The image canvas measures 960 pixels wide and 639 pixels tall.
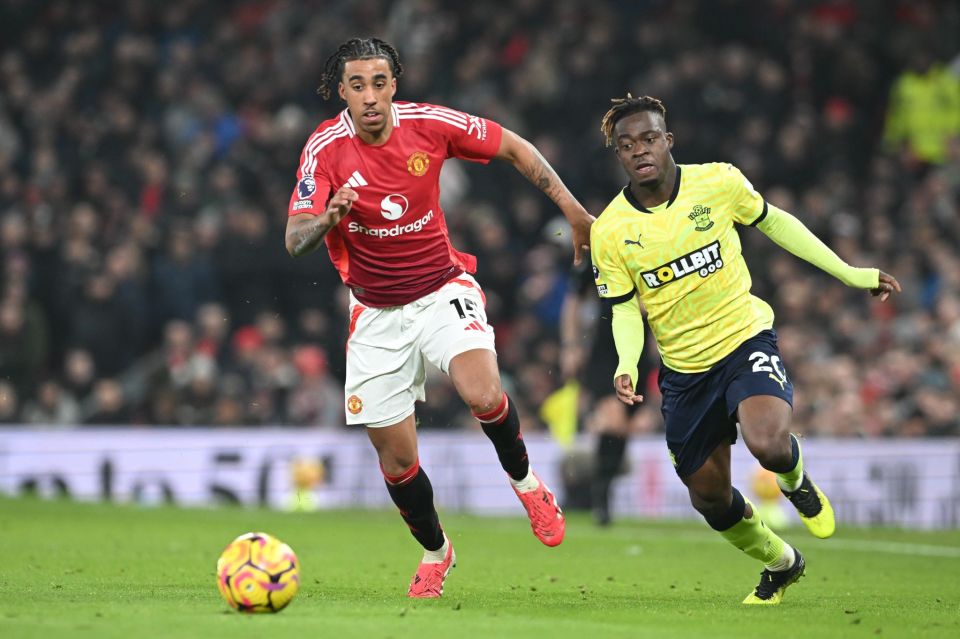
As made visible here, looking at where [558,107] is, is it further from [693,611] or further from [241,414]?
[693,611]

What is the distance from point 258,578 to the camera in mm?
6914

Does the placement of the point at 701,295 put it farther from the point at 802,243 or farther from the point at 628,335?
the point at 802,243

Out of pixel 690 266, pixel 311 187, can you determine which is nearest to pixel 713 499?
pixel 690 266

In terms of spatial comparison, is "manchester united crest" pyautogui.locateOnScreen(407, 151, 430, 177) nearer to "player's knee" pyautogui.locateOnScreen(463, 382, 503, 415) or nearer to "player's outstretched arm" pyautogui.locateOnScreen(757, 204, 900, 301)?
"player's knee" pyautogui.locateOnScreen(463, 382, 503, 415)

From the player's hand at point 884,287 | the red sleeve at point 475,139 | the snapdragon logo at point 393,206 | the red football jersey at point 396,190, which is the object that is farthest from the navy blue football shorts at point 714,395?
the snapdragon logo at point 393,206

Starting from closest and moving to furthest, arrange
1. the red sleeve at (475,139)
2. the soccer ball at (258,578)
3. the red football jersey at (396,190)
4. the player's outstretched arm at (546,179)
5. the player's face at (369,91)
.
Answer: the soccer ball at (258,578), the player's face at (369,91), the red football jersey at (396,190), the player's outstretched arm at (546,179), the red sleeve at (475,139)

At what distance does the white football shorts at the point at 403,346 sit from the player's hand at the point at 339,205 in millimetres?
1023

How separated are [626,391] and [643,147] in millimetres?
1280

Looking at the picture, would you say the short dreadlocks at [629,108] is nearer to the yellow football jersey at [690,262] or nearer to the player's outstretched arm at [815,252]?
the yellow football jersey at [690,262]

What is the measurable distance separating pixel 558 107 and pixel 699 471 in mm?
12489

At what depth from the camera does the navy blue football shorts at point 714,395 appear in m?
8.01

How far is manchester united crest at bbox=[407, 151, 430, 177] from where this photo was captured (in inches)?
331

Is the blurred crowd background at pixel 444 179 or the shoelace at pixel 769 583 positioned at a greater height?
the blurred crowd background at pixel 444 179

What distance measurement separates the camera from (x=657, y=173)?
26.9ft
